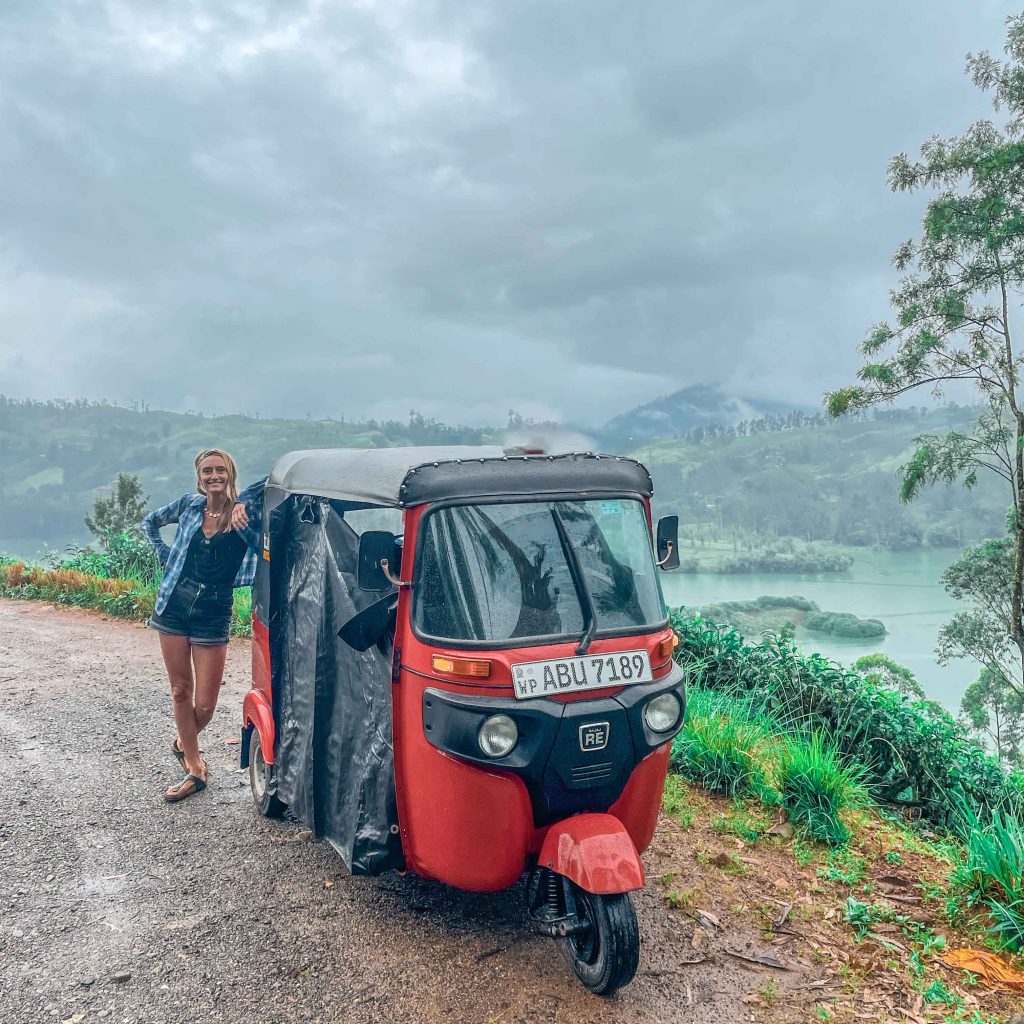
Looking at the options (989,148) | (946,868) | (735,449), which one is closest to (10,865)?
(946,868)

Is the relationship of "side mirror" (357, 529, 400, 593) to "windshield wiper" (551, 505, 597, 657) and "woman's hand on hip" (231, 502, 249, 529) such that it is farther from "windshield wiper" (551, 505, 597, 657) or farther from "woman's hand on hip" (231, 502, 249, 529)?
"woman's hand on hip" (231, 502, 249, 529)

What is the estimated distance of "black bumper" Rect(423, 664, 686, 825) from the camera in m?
3.15

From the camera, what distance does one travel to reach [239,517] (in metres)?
4.81

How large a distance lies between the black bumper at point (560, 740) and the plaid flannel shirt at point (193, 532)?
2.23m

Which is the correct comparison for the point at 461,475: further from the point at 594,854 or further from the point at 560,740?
the point at 594,854

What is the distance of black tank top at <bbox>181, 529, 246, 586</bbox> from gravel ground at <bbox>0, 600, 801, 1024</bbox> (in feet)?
5.02

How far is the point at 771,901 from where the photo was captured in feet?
13.6

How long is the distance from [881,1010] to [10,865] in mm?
4556

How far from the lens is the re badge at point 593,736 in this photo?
3225 millimetres

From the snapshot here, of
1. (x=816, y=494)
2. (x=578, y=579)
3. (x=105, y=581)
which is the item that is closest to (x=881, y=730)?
(x=578, y=579)

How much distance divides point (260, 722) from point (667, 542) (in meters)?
2.63

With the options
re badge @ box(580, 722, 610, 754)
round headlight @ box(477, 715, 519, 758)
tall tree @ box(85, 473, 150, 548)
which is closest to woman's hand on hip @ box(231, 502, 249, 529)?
round headlight @ box(477, 715, 519, 758)

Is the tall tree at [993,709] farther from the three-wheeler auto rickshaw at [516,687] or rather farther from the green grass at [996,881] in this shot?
the three-wheeler auto rickshaw at [516,687]

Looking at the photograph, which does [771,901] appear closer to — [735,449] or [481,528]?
[481,528]
